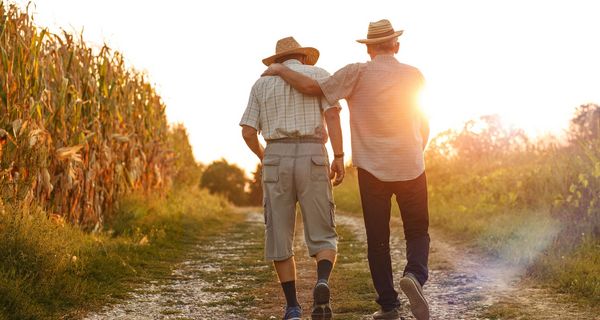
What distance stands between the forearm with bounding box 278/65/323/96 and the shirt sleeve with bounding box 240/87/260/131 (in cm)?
32

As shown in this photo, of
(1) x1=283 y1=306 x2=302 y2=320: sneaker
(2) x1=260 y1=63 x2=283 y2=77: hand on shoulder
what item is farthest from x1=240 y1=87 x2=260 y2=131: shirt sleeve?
(1) x1=283 y1=306 x2=302 y2=320: sneaker

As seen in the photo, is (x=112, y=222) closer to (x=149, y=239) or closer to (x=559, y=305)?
(x=149, y=239)

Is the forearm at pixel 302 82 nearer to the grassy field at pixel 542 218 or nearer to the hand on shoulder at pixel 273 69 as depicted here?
the hand on shoulder at pixel 273 69

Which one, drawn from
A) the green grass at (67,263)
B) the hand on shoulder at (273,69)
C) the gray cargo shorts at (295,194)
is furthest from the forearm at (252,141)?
the green grass at (67,263)

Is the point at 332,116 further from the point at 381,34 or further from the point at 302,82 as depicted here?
the point at 381,34

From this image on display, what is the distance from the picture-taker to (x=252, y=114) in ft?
17.3

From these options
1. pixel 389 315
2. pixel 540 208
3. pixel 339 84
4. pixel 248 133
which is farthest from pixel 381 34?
pixel 540 208

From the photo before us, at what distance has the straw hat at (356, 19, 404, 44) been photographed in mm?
5102

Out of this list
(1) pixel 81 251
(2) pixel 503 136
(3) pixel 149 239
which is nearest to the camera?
(1) pixel 81 251

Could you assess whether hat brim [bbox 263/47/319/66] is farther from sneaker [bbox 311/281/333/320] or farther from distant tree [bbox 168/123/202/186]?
distant tree [bbox 168/123/202/186]

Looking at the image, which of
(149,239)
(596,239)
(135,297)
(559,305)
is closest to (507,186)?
(596,239)

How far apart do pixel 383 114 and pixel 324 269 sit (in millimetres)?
1128

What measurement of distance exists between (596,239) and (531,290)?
1699 millimetres

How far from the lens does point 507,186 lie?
1336 cm
